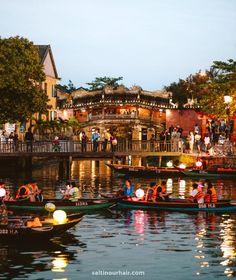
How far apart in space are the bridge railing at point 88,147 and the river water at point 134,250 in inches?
843

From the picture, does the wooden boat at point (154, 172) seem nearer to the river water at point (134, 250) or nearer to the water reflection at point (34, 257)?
the river water at point (134, 250)

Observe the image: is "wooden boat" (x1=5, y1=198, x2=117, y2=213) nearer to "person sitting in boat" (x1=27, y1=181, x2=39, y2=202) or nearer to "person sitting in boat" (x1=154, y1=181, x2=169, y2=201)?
"person sitting in boat" (x1=27, y1=181, x2=39, y2=202)

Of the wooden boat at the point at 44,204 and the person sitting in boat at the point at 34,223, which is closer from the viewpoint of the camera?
the person sitting in boat at the point at 34,223

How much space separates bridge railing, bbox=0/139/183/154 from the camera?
58.3 meters

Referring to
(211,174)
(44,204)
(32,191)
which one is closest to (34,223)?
(44,204)

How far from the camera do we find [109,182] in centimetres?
5831

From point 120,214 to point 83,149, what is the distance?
81.1 feet

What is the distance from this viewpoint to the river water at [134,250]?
2436cm

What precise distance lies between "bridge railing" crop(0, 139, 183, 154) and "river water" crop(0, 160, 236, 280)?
70.3 ft

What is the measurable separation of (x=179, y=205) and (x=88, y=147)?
27804mm

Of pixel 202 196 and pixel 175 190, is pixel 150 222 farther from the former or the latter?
pixel 175 190

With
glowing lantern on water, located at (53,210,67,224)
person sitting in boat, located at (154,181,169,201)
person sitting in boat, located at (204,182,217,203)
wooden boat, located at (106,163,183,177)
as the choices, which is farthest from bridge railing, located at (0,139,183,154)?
glowing lantern on water, located at (53,210,67,224)

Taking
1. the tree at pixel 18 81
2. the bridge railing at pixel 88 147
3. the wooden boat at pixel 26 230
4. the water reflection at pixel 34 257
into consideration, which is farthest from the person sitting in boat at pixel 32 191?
the tree at pixel 18 81

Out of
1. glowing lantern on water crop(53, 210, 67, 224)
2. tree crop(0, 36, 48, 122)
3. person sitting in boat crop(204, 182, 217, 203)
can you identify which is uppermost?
tree crop(0, 36, 48, 122)
